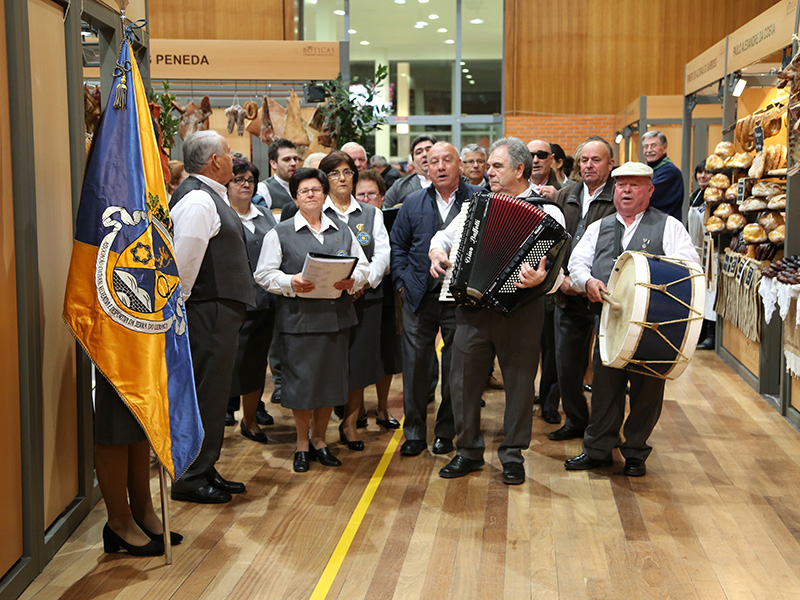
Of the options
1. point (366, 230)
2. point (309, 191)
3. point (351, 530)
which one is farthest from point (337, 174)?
point (351, 530)

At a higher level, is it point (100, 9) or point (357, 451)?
point (100, 9)

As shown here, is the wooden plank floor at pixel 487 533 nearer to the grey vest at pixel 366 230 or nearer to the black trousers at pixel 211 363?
the black trousers at pixel 211 363

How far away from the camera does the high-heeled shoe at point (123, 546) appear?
3283 millimetres

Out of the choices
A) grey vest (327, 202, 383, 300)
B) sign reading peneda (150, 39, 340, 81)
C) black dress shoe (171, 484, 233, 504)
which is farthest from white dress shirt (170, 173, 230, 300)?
sign reading peneda (150, 39, 340, 81)

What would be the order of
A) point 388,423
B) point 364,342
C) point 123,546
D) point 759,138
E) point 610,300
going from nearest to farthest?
point 123,546 → point 610,300 → point 364,342 → point 388,423 → point 759,138

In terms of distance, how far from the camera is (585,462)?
4395mm

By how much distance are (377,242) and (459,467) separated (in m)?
1.36

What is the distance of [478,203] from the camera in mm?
3900

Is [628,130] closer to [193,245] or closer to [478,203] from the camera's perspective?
[478,203]

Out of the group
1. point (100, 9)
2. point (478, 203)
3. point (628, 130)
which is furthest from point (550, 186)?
point (628, 130)

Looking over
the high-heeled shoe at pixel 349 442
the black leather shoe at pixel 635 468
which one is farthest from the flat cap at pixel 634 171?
the high-heeled shoe at pixel 349 442

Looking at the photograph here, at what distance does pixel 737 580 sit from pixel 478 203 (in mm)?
1923

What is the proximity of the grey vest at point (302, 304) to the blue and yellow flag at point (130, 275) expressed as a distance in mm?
1165

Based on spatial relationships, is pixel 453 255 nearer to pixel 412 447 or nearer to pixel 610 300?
pixel 610 300
